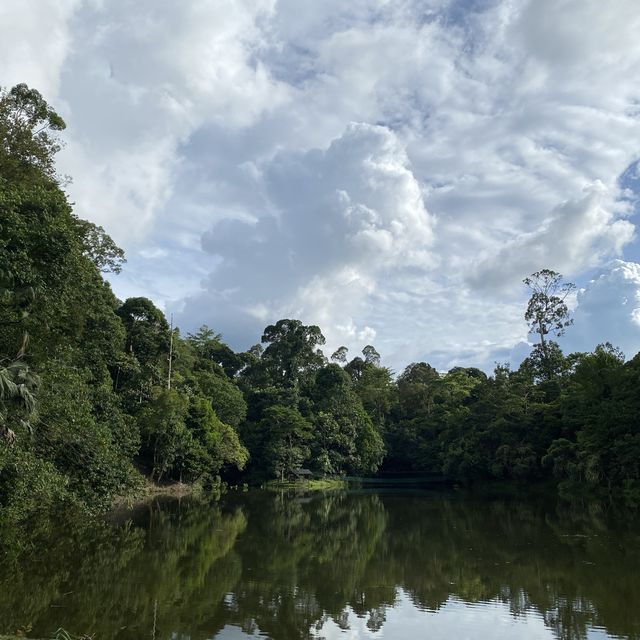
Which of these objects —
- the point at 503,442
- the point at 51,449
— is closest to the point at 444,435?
the point at 503,442

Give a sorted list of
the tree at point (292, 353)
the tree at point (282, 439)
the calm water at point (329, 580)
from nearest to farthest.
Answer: the calm water at point (329, 580)
the tree at point (282, 439)
the tree at point (292, 353)

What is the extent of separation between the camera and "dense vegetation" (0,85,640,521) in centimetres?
1598

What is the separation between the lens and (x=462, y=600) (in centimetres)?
1259

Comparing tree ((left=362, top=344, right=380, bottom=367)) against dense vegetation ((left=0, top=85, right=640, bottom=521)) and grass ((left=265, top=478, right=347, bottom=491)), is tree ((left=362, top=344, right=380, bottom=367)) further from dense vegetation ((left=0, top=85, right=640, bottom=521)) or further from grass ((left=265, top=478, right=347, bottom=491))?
grass ((left=265, top=478, right=347, bottom=491))

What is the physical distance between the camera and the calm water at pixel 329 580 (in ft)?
34.3

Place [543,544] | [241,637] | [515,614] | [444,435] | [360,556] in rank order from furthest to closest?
[444,435], [543,544], [360,556], [515,614], [241,637]

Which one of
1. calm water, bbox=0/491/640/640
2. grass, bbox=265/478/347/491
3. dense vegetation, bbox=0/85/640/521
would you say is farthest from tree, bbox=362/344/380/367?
calm water, bbox=0/491/640/640

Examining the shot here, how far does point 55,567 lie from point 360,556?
846 cm

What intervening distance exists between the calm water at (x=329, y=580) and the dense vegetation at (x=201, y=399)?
9.69 feet

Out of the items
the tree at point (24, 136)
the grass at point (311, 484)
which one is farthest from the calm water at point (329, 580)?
the grass at point (311, 484)

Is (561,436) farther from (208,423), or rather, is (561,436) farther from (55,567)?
(55,567)

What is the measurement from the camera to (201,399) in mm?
43000

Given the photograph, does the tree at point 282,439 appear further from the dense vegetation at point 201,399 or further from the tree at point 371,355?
the tree at point 371,355

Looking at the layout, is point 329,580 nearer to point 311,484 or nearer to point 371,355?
point 311,484
